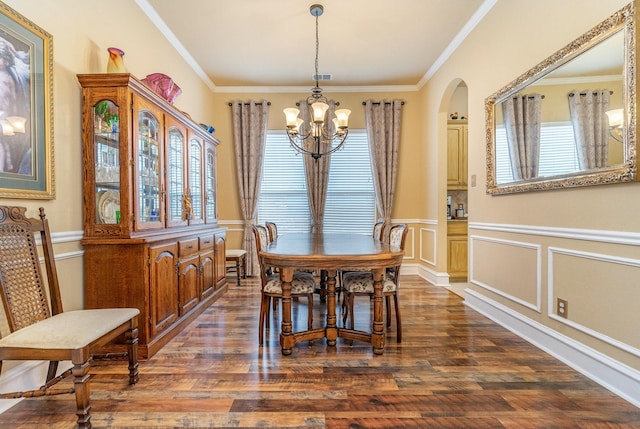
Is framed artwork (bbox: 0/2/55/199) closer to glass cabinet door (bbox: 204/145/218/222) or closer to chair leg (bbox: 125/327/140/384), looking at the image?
chair leg (bbox: 125/327/140/384)

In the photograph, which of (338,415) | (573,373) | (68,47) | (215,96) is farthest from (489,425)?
(215,96)

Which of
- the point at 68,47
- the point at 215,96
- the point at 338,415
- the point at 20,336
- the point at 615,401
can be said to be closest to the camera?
the point at 20,336

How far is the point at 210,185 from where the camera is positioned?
4.05 meters

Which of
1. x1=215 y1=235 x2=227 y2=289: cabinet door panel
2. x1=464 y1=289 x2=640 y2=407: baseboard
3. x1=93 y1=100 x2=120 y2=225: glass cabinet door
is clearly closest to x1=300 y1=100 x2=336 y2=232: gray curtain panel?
x1=215 y1=235 x2=227 y2=289: cabinet door panel

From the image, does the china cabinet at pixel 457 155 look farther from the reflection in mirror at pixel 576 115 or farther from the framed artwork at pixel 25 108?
the framed artwork at pixel 25 108

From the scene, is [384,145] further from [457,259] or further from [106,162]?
[106,162]

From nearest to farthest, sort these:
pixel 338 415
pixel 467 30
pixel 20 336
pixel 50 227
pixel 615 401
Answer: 1. pixel 20 336
2. pixel 338 415
3. pixel 615 401
4. pixel 50 227
5. pixel 467 30

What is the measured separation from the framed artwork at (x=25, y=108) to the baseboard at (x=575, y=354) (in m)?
3.49

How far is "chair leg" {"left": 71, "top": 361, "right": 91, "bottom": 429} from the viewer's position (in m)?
1.50

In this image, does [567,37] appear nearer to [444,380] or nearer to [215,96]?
[444,380]

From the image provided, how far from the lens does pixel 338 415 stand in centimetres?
168

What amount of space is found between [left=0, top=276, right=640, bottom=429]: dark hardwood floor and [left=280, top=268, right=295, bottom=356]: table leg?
0.09m

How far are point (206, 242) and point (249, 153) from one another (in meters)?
2.02

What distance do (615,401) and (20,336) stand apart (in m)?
3.08
